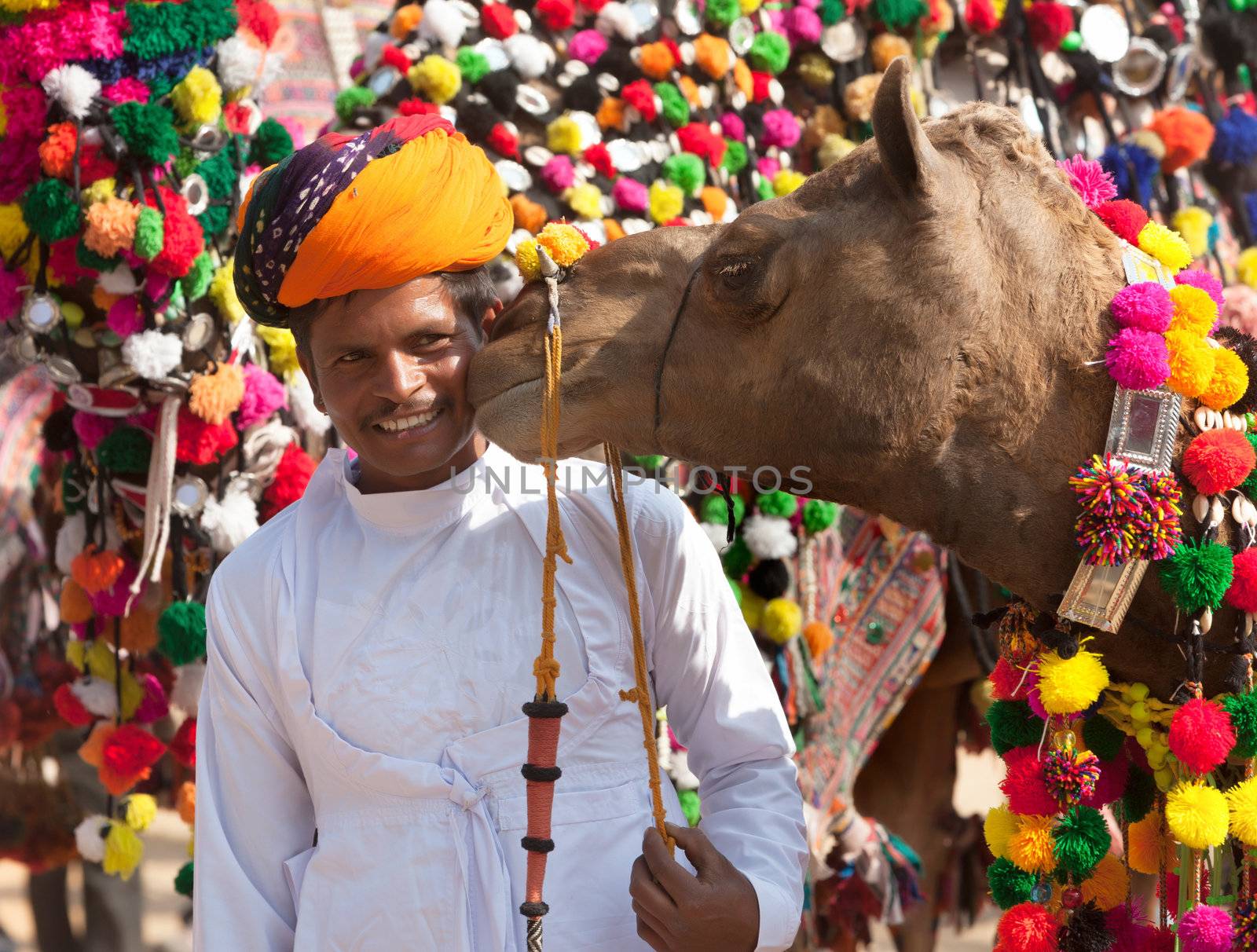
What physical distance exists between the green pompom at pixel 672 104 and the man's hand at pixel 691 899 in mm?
2388

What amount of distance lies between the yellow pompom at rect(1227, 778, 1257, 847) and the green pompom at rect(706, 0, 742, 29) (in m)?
2.60

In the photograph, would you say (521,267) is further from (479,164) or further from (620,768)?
(620,768)

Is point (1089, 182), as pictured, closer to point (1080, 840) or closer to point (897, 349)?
point (897, 349)

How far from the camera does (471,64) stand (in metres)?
3.58

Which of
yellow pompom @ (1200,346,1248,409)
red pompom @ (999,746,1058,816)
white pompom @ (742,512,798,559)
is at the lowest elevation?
white pompom @ (742,512,798,559)

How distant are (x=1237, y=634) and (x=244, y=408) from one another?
2029 mm

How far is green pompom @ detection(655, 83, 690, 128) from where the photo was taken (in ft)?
12.6

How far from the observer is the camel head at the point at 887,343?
2119 mm

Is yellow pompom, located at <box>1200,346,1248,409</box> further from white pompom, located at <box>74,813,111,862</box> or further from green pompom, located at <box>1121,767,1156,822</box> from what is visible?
white pompom, located at <box>74,813,111,862</box>

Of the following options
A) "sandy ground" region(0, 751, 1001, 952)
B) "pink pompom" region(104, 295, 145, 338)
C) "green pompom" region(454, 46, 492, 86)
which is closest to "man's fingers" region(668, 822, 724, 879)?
"pink pompom" region(104, 295, 145, 338)

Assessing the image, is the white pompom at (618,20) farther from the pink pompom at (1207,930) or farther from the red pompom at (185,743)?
the pink pompom at (1207,930)

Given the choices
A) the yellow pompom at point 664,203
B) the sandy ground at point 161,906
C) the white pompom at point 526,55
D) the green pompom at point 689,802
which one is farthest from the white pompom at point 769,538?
the sandy ground at point 161,906

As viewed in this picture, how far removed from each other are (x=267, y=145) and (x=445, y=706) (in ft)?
5.58

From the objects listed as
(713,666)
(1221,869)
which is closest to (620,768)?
(713,666)
